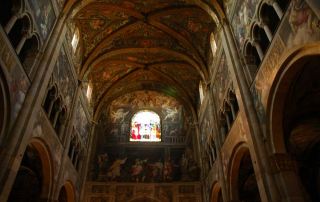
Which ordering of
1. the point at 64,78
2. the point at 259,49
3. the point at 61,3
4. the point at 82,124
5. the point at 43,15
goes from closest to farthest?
1. the point at 259,49
2. the point at 43,15
3. the point at 61,3
4. the point at 64,78
5. the point at 82,124

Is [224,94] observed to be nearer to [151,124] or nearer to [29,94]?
[29,94]

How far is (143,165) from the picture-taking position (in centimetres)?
2025

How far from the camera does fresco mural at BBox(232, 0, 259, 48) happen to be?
10141 millimetres

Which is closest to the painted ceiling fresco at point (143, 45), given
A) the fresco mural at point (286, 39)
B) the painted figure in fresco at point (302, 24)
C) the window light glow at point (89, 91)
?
the window light glow at point (89, 91)

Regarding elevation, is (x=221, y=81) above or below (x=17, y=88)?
above

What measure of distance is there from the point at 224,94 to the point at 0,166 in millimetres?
9599

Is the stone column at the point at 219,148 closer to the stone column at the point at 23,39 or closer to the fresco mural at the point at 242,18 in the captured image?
the fresco mural at the point at 242,18

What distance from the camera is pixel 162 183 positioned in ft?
61.7

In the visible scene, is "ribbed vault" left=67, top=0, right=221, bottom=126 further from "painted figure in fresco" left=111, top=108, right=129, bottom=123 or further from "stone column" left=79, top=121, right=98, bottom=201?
"stone column" left=79, top=121, right=98, bottom=201

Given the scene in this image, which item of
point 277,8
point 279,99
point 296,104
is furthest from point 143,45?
point 279,99

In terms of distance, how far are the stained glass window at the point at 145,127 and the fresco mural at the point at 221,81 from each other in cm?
924

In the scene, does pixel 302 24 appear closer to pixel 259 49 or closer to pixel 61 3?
pixel 259 49

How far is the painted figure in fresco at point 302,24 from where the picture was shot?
6289 mm

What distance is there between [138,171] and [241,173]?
8.30 m
